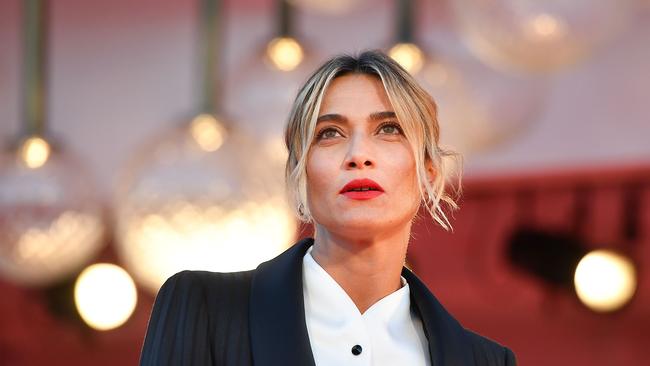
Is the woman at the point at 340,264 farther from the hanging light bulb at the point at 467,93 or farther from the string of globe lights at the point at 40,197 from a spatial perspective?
the string of globe lights at the point at 40,197

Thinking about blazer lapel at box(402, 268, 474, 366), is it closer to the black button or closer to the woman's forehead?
the black button

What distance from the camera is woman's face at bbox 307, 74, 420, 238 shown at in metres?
1.17

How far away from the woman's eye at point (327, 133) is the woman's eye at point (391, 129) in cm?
4

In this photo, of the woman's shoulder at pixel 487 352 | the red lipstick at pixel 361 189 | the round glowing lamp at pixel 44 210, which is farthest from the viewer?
the round glowing lamp at pixel 44 210

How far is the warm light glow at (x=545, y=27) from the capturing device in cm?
204

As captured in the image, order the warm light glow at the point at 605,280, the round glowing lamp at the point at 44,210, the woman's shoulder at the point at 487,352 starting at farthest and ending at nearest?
the warm light glow at the point at 605,280 → the round glowing lamp at the point at 44,210 → the woman's shoulder at the point at 487,352

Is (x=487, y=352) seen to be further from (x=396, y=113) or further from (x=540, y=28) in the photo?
(x=540, y=28)

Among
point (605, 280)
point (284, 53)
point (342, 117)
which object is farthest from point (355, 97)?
point (605, 280)

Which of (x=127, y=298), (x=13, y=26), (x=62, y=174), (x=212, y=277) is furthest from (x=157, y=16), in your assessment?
(x=212, y=277)

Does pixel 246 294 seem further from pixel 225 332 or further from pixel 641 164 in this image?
pixel 641 164

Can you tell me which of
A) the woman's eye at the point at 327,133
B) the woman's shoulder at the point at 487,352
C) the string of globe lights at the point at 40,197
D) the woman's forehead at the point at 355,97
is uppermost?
the string of globe lights at the point at 40,197

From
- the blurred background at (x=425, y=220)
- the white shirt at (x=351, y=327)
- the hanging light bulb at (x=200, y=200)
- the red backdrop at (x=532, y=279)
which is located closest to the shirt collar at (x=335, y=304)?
the white shirt at (x=351, y=327)

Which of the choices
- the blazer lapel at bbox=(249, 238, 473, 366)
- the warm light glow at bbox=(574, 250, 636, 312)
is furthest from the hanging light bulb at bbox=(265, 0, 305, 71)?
the warm light glow at bbox=(574, 250, 636, 312)

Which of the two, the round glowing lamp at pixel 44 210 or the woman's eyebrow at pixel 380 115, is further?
the round glowing lamp at pixel 44 210
